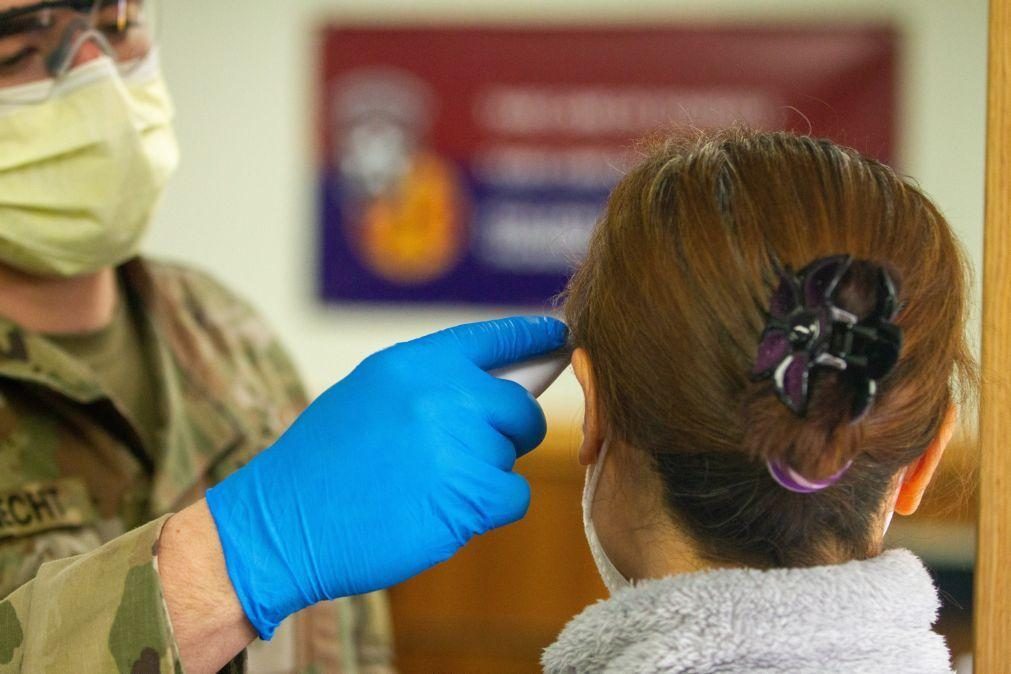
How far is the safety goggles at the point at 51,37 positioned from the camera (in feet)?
4.02

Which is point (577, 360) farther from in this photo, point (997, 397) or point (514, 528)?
point (514, 528)

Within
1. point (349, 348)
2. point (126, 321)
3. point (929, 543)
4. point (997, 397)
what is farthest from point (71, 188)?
point (929, 543)

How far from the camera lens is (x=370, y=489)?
2.98ft

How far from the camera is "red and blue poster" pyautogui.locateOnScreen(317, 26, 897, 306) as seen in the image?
3350 mm

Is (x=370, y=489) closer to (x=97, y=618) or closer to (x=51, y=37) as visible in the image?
(x=97, y=618)

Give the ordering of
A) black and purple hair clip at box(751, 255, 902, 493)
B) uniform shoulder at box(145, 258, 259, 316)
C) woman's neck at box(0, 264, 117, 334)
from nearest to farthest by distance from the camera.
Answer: black and purple hair clip at box(751, 255, 902, 493) < woman's neck at box(0, 264, 117, 334) < uniform shoulder at box(145, 258, 259, 316)

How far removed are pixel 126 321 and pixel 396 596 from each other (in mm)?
1581

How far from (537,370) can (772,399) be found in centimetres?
29

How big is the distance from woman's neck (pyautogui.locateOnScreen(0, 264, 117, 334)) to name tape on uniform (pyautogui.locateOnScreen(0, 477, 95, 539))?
206 millimetres

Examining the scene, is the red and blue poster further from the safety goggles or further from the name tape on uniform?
the name tape on uniform

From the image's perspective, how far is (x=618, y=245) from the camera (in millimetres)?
834

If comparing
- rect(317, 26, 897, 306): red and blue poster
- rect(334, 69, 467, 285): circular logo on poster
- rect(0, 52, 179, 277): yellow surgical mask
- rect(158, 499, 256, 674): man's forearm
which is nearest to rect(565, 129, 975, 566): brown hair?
rect(158, 499, 256, 674): man's forearm

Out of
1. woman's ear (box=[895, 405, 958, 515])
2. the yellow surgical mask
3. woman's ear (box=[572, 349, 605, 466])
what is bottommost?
woman's ear (box=[895, 405, 958, 515])

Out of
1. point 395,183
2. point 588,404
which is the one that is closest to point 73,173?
point 588,404
